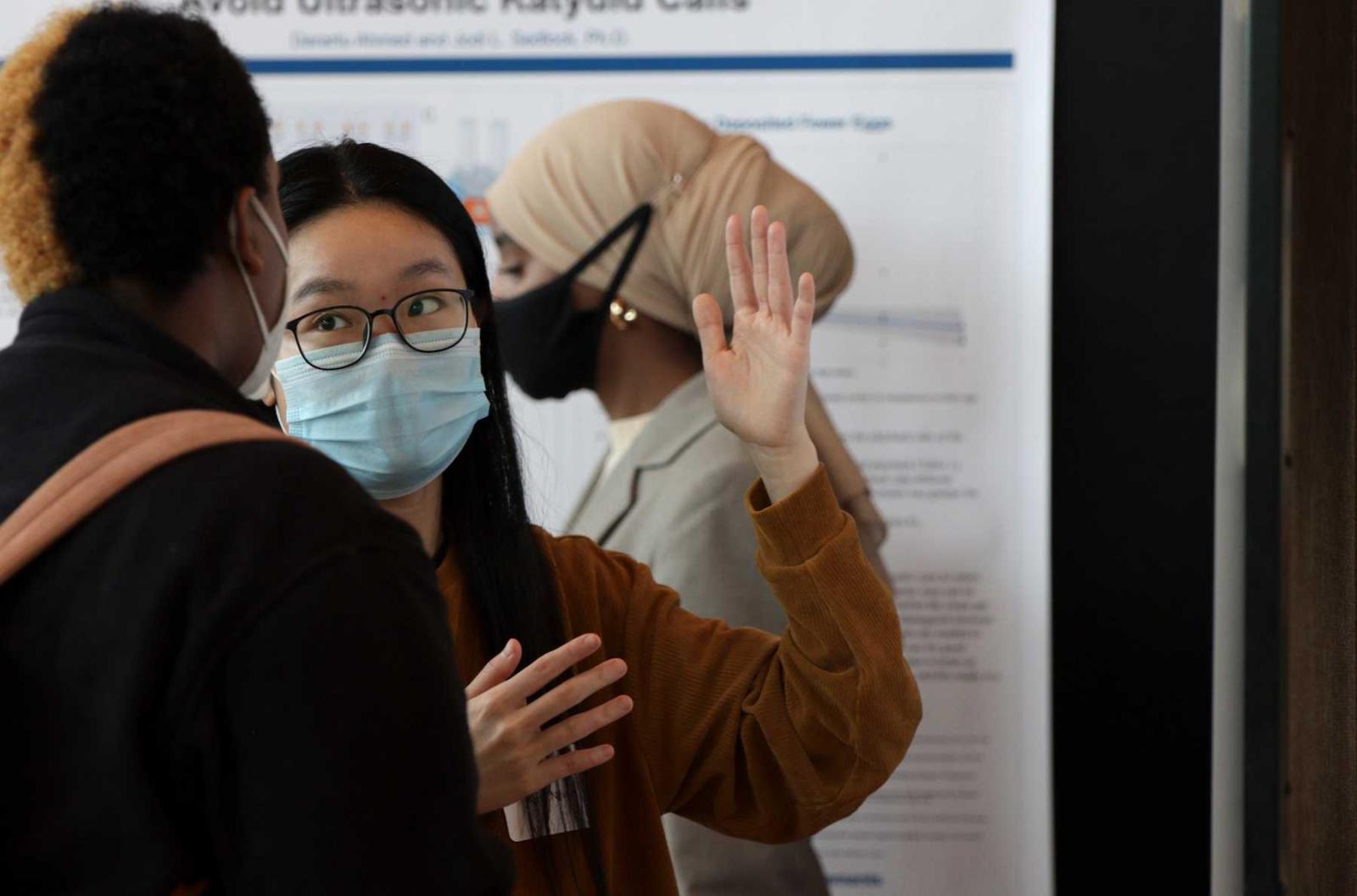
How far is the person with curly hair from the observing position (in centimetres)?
85

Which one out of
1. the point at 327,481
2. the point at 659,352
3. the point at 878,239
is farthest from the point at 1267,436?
the point at 327,481

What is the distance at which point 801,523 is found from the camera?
1.54 metres

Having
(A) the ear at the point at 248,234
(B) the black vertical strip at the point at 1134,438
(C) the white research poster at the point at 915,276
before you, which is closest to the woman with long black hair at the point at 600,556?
(A) the ear at the point at 248,234

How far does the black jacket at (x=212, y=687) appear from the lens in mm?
851

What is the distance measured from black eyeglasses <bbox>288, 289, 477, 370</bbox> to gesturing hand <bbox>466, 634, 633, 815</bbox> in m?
0.40

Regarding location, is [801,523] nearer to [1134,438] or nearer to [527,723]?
[527,723]

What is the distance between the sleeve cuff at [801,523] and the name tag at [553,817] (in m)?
0.34

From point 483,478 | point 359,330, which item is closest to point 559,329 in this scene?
point 483,478

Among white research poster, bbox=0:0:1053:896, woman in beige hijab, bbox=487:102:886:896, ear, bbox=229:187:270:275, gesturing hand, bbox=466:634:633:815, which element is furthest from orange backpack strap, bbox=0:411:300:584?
white research poster, bbox=0:0:1053:896

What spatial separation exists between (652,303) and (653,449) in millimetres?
278

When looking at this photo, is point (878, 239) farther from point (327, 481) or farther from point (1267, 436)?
point (327, 481)

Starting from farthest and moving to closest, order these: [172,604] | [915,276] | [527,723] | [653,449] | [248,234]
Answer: [915,276] → [653,449] → [527,723] → [248,234] → [172,604]

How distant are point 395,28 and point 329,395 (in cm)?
148

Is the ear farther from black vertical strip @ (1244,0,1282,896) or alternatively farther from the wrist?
black vertical strip @ (1244,0,1282,896)
